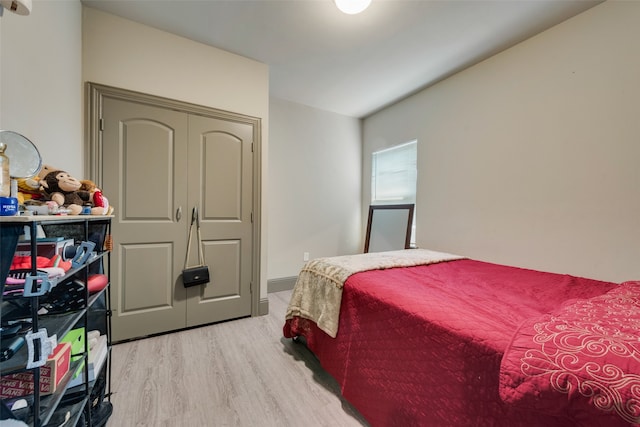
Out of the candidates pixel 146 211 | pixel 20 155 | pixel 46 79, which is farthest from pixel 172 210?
pixel 20 155

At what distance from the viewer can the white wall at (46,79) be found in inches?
37.2

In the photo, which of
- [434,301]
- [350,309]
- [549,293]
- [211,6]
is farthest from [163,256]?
[549,293]

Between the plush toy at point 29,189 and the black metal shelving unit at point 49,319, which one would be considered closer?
the black metal shelving unit at point 49,319

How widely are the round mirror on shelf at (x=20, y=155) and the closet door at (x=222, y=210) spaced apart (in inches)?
54.4

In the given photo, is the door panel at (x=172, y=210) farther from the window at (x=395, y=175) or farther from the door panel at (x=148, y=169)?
the window at (x=395, y=175)

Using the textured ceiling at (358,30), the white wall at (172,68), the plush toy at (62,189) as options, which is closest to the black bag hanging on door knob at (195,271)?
the white wall at (172,68)

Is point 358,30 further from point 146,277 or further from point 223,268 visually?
point 146,277

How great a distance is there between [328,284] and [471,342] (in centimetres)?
89

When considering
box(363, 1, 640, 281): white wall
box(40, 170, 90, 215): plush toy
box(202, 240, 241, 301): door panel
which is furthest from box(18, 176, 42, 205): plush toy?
box(363, 1, 640, 281): white wall

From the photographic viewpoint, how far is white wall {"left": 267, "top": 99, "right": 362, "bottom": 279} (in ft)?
10.4

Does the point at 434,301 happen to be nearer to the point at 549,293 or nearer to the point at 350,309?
the point at 350,309

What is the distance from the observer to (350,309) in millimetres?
1432

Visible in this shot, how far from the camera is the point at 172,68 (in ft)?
6.84

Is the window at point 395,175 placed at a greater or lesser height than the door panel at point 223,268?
greater
